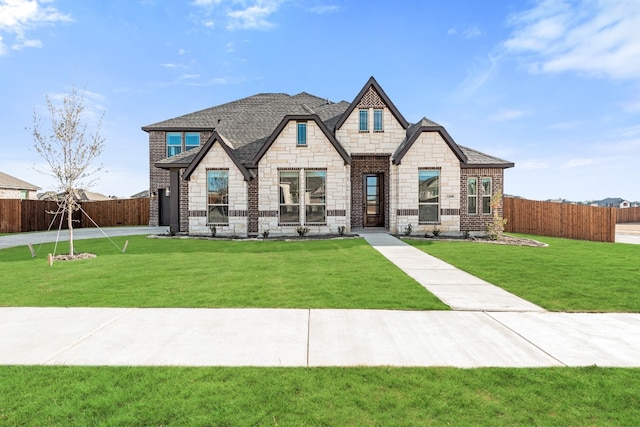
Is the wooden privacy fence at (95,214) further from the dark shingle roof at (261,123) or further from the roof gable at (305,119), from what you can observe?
the roof gable at (305,119)

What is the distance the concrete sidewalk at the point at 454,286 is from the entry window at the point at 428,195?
5978 millimetres

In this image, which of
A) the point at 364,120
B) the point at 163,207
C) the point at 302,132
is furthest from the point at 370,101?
the point at 163,207

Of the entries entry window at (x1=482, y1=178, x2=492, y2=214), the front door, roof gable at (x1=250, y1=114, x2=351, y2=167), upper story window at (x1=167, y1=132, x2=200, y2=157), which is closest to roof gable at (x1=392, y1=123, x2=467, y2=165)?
the front door

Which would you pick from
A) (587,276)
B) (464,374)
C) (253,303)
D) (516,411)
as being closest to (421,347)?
(464,374)

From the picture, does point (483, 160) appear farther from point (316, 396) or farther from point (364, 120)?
point (316, 396)

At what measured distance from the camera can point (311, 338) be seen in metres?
4.21

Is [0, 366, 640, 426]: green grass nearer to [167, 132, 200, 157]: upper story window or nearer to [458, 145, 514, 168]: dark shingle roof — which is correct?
[458, 145, 514, 168]: dark shingle roof

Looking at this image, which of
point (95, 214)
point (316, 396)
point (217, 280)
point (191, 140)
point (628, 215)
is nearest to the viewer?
point (316, 396)

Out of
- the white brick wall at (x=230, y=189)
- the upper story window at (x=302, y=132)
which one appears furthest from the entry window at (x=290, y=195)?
the white brick wall at (x=230, y=189)

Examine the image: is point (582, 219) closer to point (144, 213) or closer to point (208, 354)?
point (208, 354)

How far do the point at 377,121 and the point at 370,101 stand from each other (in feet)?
3.56

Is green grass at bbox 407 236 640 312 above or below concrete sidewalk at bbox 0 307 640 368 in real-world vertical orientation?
above

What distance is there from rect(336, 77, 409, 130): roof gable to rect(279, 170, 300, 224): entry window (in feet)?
12.0

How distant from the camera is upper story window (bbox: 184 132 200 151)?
79.8ft
